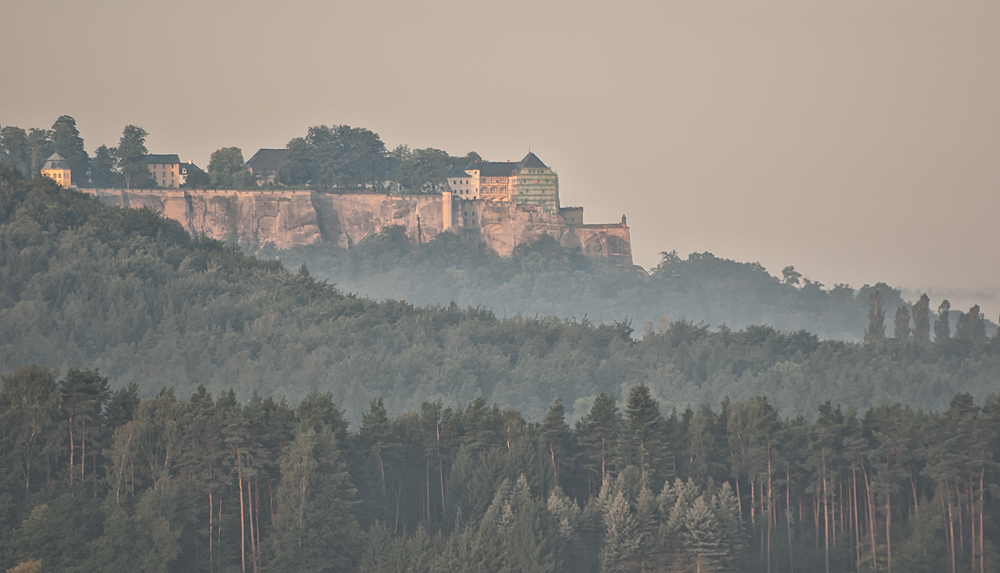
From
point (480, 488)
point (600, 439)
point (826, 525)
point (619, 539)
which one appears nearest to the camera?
point (619, 539)

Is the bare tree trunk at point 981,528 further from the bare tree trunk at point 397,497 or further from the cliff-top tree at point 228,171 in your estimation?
the cliff-top tree at point 228,171

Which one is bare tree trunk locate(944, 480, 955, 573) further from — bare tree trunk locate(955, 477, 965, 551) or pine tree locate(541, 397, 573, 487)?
pine tree locate(541, 397, 573, 487)

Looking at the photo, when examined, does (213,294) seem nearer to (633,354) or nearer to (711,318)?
(633,354)

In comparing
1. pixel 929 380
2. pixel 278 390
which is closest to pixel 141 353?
pixel 278 390

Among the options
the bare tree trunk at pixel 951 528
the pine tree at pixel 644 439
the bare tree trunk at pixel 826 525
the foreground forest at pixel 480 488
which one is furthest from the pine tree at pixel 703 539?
the bare tree trunk at pixel 951 528

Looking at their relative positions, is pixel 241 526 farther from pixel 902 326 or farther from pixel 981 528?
pixel 902 326

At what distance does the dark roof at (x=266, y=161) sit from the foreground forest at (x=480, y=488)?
9951 centimetres

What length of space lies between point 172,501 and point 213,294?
2535 inches

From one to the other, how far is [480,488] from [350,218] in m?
103

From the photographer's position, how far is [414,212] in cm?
15875

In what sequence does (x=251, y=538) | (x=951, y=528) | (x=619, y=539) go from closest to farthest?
(x=251, y=538), (x=619, y=539), (x=951, y=528)

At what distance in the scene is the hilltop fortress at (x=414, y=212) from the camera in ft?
489

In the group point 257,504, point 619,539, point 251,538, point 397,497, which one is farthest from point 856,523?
point 251,538

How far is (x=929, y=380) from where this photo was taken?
102 meters
